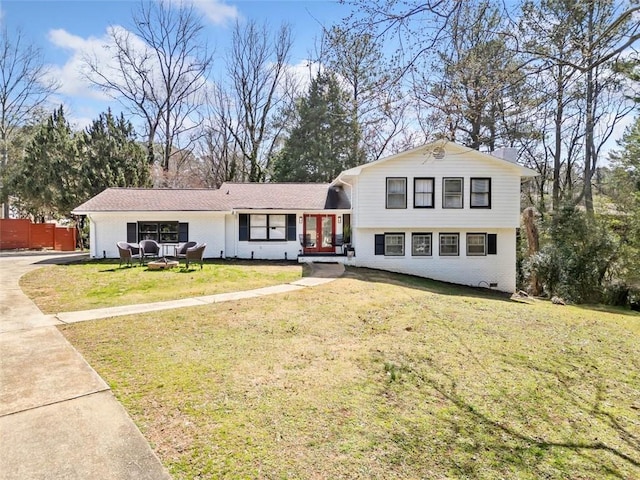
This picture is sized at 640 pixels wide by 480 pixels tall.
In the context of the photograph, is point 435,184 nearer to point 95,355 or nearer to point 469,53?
point 469,53

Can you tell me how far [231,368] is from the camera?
492cm

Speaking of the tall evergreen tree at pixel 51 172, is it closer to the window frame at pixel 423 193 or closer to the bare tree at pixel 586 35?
the window frame at pixel 423 193

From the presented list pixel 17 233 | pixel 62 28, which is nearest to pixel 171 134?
pixel 17 233

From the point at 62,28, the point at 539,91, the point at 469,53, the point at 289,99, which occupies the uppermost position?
the point at 289,99

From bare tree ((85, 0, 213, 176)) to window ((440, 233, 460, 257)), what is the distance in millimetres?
22785

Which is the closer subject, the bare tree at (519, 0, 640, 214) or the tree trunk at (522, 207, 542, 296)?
the bare tree at (519, 0, 640, 214)

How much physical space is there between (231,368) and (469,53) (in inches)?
223

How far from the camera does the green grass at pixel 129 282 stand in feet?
29.7

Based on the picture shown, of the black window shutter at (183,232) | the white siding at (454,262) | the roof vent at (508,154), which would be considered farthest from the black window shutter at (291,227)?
the roof vent at (508,154)

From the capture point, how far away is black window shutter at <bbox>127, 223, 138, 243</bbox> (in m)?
17.3

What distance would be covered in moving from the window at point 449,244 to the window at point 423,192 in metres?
1.75

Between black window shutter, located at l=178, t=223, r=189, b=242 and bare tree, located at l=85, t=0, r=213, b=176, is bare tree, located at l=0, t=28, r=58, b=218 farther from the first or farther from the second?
black window shutter, located at l=178, t=223, r=189, b=242

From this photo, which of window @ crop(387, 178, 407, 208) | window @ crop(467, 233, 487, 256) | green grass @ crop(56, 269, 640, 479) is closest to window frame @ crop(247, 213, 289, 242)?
window @ crop(387, 178, 407, 208)

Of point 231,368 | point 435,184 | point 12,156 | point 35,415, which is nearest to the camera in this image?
point 35,415
